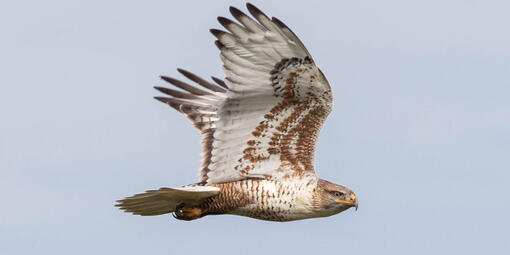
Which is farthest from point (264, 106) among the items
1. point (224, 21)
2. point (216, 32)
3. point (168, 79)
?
point (168, 79)

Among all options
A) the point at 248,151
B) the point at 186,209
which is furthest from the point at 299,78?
the point at 186,209

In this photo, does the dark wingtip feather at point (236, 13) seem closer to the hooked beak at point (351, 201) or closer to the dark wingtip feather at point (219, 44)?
the dark wingtip feather at point (219, 44)

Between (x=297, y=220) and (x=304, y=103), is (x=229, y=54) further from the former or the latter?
(x=297, y=220)

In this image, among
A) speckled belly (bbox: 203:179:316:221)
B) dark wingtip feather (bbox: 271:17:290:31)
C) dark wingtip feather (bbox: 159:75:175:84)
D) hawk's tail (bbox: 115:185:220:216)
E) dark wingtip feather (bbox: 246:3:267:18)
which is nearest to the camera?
dark wingtip feather (bbox: 271:17:290:31)

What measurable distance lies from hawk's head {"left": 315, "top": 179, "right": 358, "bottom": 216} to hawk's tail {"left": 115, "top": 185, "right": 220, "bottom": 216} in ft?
4.59

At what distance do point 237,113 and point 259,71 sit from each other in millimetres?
808

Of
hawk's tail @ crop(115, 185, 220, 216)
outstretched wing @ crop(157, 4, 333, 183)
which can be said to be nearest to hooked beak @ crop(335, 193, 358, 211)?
outstretched wing @ crop(157, 4, 333, 183)

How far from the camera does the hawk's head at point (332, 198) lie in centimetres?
1532

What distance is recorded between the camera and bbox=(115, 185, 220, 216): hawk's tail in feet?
48.6

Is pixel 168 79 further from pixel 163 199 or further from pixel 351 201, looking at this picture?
pixel 351 201

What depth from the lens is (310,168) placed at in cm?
1548

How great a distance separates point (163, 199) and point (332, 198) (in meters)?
2.30

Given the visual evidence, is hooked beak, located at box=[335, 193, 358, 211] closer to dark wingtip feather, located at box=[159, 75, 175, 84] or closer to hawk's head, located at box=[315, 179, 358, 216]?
hawk's head, located at box=[315, 179, 358, 216]

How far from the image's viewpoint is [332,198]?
15328 millimetres
